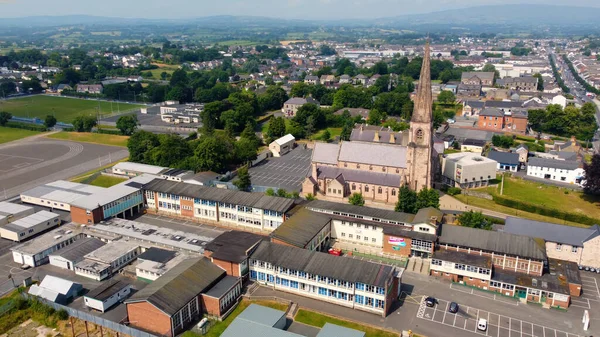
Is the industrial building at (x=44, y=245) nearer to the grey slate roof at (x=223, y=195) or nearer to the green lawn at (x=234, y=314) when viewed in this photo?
the grey slate roof at (x=223, y=195)

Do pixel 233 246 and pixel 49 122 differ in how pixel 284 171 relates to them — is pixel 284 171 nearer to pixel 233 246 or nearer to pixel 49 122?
pixel 233 246

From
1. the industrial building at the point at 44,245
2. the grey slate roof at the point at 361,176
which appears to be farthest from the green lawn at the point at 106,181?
the grey slate roof at the point at 361,176

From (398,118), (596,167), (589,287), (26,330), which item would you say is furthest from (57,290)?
(398,118)

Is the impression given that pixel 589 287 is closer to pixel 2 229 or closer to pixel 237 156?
pixel 237 156

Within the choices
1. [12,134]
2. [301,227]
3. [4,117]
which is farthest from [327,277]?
[4,117]

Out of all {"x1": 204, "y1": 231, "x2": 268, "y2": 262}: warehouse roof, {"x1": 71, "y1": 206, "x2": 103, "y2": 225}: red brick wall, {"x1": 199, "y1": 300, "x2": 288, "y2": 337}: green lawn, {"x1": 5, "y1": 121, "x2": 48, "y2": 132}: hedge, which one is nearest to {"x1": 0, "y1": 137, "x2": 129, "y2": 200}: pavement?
{"x1": 5, "y1": 121, "x2": 48, "y2": 132}: hedge

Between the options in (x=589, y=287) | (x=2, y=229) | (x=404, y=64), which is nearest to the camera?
(x=589, y=287)

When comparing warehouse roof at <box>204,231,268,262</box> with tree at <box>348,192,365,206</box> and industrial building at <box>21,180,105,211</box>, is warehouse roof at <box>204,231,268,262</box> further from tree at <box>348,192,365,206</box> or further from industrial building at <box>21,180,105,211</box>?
industrial building at <box>21,180,105,211</box>
